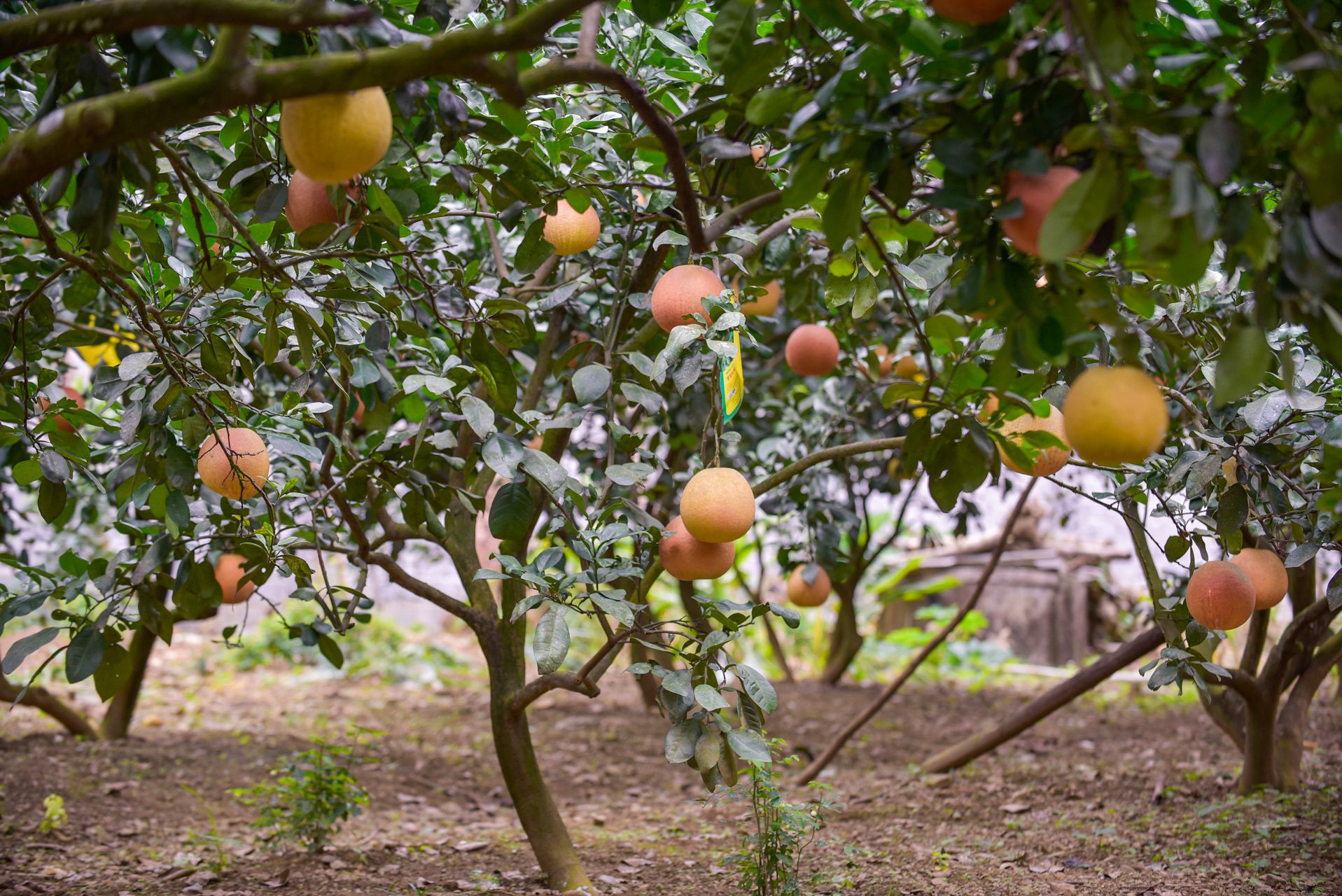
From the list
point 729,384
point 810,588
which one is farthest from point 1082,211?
point 810,588

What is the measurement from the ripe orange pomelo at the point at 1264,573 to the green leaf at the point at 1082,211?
1.09 metres

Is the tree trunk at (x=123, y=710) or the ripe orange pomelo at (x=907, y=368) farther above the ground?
the ripe orange pomelo at (x=907, y=368)

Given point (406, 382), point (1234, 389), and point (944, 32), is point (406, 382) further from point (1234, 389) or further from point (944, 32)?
point (1234, 389)

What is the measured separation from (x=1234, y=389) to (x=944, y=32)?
22.0 inches

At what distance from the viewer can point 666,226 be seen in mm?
1734

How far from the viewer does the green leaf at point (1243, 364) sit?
32.2 inches

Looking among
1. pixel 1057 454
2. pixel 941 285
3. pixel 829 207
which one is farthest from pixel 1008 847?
pixel 829 207

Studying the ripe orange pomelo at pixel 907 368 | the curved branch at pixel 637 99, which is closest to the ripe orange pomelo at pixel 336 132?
the curved branch at pixel 637 99

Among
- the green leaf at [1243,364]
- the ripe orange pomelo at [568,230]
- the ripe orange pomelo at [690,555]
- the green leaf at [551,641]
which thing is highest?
the ripe orange pomelo at [568,230]

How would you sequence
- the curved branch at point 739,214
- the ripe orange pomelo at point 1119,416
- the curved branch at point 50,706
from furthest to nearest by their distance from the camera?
the curved branch at point 50,706 → the curved branch at point 739,214 → the ripe orange pomelo at point 1119,416

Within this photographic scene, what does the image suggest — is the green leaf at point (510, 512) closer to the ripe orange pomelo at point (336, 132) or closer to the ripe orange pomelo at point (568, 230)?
the ripe orange pomelo at point (568, 230)

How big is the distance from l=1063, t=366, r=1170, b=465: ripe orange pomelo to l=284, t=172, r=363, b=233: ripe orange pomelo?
940mm

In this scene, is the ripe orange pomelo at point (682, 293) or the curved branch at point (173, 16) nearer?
the curved branch at point (173, 16)

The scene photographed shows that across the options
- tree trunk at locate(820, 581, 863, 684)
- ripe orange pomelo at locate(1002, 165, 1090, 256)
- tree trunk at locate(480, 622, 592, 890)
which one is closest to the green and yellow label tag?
ripe orange pomelo at locate(1002, 165, 1090, 256)
